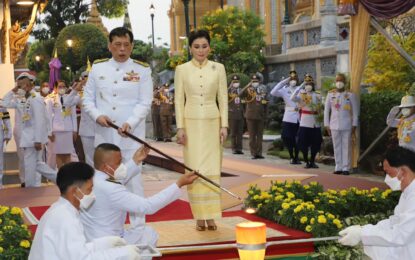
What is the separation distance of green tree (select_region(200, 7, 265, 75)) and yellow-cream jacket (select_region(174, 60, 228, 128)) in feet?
64.7

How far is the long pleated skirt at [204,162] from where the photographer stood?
7891mm

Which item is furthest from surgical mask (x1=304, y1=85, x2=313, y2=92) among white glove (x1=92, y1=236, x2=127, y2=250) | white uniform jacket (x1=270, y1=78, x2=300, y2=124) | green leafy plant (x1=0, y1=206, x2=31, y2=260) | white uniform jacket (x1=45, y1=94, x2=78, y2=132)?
white glove (x1=92, y1=236, x2=127, y2=250)

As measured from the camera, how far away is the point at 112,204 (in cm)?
576

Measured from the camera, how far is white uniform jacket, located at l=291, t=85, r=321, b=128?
49.3ft

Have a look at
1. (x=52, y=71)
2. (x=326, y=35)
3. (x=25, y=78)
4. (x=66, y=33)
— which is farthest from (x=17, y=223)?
(x=66, y=33)

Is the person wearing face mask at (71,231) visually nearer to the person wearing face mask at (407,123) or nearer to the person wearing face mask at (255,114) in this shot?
the person wearing face mask at (407,123)

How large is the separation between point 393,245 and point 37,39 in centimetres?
4667

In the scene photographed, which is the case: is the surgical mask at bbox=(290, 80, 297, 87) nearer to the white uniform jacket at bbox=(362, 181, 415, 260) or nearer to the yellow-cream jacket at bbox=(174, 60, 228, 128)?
the yellow-cream jacket at bbox=(174, 60, 228, 128)

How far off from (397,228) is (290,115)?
1065cm

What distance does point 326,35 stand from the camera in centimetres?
2333

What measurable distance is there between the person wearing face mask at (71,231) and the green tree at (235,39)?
23050 mm

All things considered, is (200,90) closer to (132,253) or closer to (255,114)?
(132,253)

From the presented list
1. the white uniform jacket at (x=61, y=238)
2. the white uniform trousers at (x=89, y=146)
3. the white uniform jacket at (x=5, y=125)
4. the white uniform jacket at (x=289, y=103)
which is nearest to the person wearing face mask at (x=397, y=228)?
the white uniform jacket at (x=61, y=238)

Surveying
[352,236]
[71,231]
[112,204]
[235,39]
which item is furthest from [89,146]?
[235,39]
